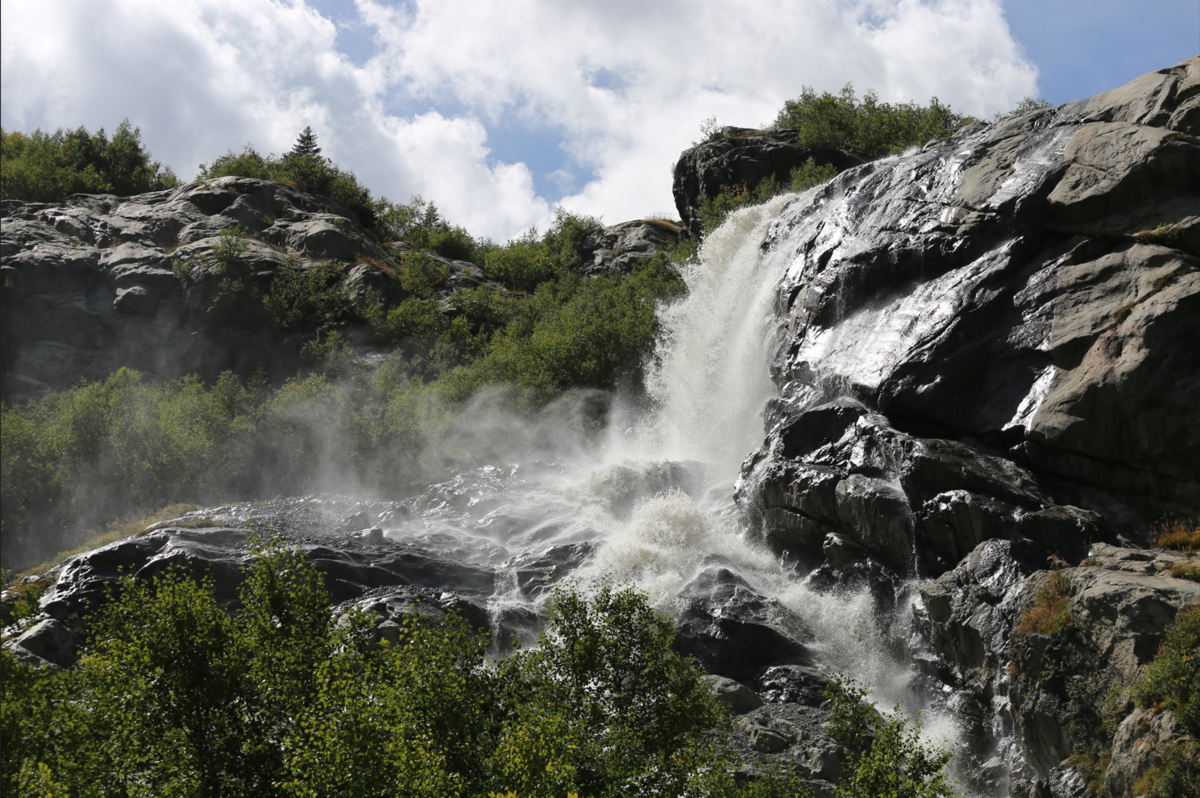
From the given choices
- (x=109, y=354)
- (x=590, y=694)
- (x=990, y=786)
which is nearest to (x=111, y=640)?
(x=590, y=694)

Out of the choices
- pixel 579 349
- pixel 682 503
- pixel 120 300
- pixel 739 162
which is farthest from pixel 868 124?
pixel 120 300

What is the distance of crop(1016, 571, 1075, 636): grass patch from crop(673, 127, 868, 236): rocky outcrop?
41619 millimetres

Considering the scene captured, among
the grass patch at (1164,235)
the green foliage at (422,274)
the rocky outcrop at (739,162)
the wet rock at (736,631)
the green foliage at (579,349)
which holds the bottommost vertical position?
the wet rock at (736,631)

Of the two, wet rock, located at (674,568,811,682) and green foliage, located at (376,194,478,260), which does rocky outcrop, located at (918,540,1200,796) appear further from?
green foliage, located at (376,194,478,260)

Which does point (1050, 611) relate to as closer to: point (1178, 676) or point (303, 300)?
point (1178, 676)

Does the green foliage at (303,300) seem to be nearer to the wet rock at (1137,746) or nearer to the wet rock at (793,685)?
the wet rock at (793,685)

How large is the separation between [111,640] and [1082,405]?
21.9m

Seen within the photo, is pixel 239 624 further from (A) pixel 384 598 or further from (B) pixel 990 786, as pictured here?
(B) pixel 990 786

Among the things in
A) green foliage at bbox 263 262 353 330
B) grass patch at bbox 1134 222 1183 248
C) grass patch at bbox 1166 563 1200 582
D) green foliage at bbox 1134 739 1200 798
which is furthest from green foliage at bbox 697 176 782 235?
green foliage at bbox 1134 739 1200 798

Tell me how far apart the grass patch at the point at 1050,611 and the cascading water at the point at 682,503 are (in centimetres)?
301

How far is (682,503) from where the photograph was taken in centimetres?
2762

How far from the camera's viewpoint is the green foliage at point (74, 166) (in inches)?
2232

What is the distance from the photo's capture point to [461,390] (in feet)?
147

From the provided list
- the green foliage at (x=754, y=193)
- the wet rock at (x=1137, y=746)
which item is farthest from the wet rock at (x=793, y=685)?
the green foliage at (x=754, y=193)
